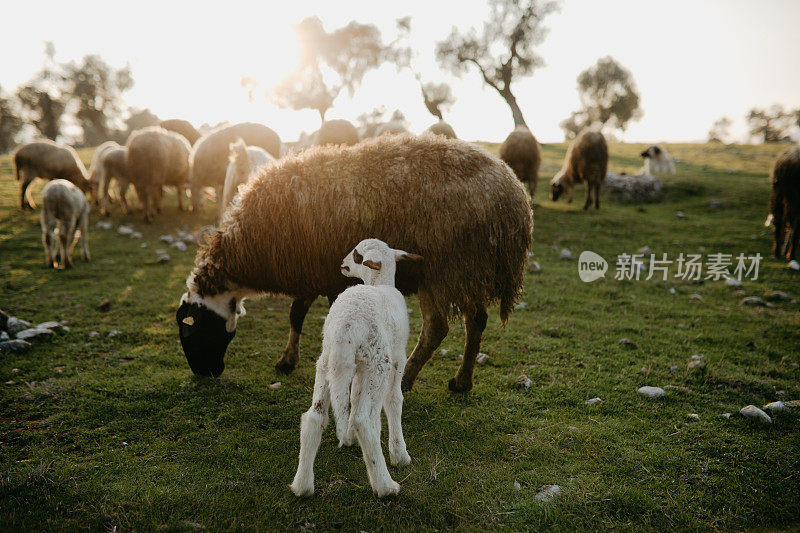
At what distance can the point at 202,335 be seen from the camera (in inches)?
195

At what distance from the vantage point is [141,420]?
4.28 m

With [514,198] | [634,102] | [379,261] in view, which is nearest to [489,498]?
[379,261]

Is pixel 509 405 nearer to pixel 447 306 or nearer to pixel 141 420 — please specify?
pixel 447 306

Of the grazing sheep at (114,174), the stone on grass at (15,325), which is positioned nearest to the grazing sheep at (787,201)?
the stone on grass at (15,325)

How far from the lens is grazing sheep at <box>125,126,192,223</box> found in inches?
488

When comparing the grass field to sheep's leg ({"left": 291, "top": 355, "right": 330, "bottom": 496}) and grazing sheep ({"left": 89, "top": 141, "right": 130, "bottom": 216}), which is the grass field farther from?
grazing sheep ({"left": 89, "top": 141, "right": 130, "bottom": 216})

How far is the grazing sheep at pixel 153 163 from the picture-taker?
1239cm

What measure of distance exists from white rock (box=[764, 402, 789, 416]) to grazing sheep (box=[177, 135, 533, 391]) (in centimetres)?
275

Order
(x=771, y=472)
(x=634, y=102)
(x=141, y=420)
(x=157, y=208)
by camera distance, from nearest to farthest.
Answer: (x=771, y=472), (x=141, y=420), (x=157, y=208), (x=634, y=102)

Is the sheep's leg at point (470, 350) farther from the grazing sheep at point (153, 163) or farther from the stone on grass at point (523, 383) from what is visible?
the grazing sheep at point (153, 163)

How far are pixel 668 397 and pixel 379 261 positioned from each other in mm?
3623

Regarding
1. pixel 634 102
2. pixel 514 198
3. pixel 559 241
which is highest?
pixel 634 102

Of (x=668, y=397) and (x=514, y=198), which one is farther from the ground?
(x=514, y=198)

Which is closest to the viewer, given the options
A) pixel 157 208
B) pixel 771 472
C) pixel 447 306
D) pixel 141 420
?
pixel 771 472
